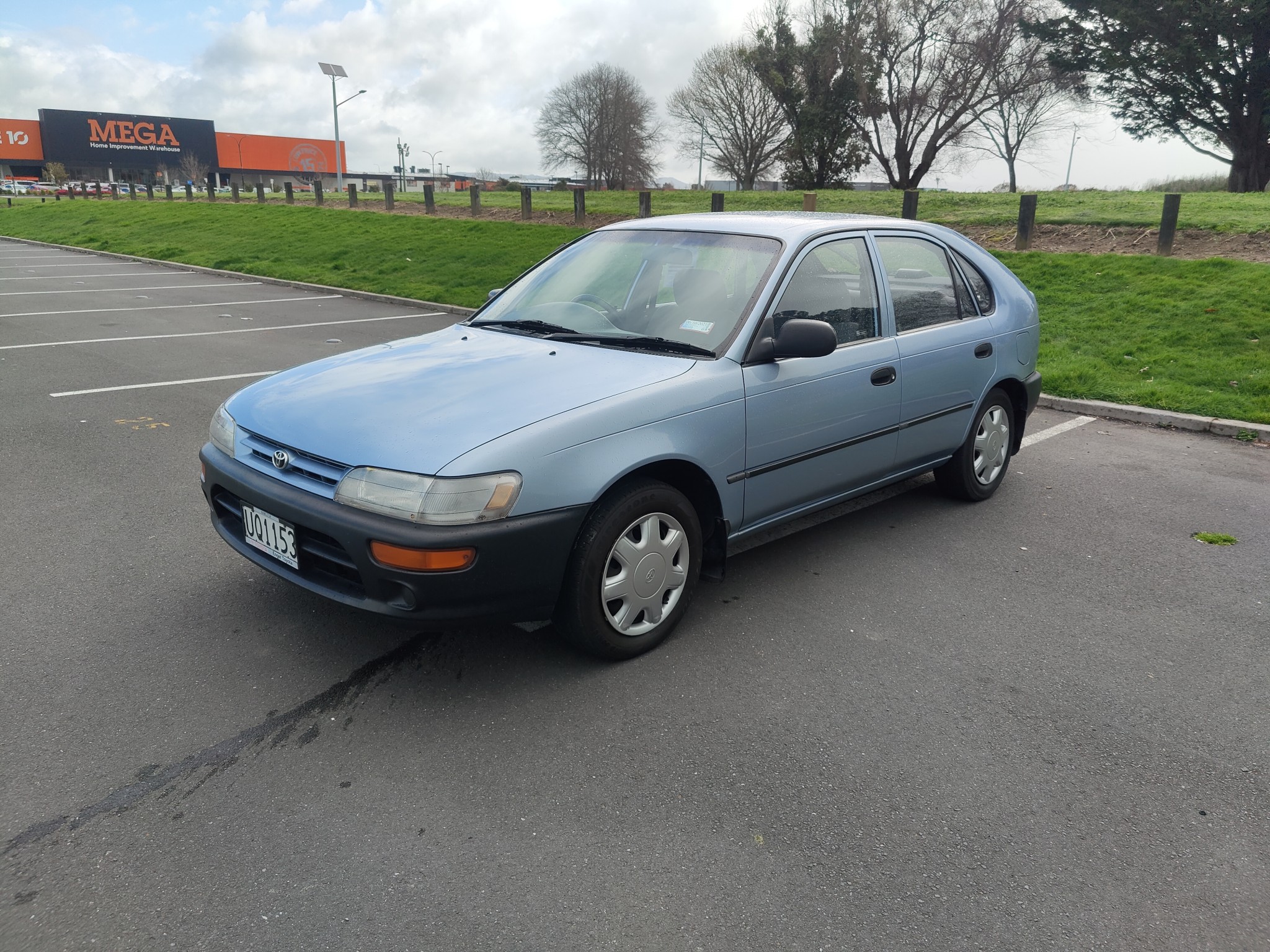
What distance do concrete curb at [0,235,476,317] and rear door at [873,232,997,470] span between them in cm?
614

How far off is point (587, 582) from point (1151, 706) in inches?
79.8

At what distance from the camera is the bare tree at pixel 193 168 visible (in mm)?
82688

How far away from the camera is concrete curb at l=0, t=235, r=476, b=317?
531 inches

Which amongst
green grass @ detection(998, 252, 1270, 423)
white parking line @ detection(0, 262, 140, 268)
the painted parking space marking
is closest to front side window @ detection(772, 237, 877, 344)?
the painted parking space marking

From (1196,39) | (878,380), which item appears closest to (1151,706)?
(878,380)

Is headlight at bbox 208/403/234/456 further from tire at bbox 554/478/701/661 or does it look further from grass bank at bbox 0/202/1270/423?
grass bank at bbox 0/202/1270/423

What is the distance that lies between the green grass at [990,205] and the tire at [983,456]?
17.8ft

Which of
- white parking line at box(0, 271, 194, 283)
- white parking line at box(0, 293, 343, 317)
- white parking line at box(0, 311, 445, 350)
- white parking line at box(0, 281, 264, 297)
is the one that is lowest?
white parking line at box(0, 311, 445, 350)

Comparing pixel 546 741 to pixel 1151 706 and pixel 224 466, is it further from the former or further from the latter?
pixel 1151 706

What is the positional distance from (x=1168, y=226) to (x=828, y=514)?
9607 millimetres

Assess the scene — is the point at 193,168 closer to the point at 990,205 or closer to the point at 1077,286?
the point at 990,205

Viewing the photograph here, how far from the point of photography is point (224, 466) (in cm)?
348

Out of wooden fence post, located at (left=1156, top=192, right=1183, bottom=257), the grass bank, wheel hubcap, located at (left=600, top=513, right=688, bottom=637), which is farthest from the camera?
wooden fence post, located at (left=1156, top=192, right=1183, bottom=257)

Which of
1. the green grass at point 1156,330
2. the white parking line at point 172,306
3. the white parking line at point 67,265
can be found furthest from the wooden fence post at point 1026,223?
the white parking line at point 67,265
